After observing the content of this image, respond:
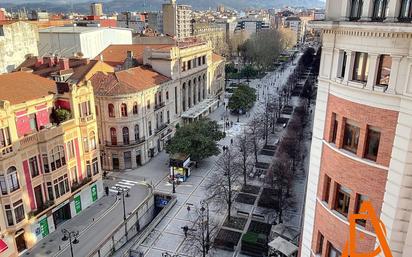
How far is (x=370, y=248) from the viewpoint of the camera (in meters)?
13.1

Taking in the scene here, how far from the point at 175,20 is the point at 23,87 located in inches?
5034

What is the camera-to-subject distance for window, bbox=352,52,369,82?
1244cm

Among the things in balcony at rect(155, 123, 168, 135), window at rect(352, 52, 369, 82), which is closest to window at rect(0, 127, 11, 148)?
window at rect(352, 52, 369, 82)

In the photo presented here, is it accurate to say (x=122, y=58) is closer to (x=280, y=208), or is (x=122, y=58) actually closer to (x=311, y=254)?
(x=280, y=208)

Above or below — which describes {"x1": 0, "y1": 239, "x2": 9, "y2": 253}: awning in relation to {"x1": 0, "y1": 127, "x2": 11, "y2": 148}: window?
below

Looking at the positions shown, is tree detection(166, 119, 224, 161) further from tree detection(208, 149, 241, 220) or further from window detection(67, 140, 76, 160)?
window detection(67, 140, 76, 160)

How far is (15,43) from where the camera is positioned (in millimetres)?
56344

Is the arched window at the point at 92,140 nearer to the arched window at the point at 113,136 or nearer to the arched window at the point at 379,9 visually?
the arched window at the point at 113,136

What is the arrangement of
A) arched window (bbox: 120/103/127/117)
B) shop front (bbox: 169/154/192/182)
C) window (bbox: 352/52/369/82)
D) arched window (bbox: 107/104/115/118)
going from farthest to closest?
arched window (bbox: 120/103/127/117) → arched window (bbox: 107/104/115/118) → shop front (bbox: 169/154/192/182) → window (bbox: 352/52/369/82)

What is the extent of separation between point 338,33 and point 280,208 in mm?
26011

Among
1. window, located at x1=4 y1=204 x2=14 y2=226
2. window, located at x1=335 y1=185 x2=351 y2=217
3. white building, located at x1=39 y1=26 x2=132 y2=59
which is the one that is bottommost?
window, located at x1=4 y1=204 x2=14 y2=226

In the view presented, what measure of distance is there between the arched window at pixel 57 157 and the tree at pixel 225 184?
16.0 m

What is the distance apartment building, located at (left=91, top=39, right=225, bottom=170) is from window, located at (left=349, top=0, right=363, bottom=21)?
38133 mm

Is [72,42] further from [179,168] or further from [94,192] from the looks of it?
[94,192]
